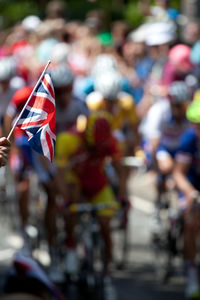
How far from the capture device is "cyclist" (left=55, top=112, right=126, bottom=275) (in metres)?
6.96

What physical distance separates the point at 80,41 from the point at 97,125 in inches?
264

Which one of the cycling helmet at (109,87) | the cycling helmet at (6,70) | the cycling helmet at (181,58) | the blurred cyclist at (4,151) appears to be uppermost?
the blurred cyclist at (4,151)

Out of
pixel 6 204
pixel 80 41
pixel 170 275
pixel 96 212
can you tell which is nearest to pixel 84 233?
pixel 96 212

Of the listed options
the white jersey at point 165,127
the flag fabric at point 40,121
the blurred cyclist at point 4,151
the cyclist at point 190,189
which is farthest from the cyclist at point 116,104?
the blurred cyclist at point 4,151

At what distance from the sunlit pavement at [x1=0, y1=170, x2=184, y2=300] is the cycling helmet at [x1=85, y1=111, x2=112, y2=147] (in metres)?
1.63

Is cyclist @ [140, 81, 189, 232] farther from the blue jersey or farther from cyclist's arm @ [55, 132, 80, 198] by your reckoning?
cyclist's arm @ [55, 132, 80, 198]

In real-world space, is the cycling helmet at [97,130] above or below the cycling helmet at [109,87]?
above

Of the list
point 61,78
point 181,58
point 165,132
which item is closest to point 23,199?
point 165,132

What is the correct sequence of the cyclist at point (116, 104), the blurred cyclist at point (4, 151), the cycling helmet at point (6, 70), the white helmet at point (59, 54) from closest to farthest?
the blurred cyclist at point (4, 151) < the cyclist at point (116, 104) < the cycling helmet at point (6, 70) < the white helmet at point (59, 54)

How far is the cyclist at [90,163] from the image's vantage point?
6.96 metres

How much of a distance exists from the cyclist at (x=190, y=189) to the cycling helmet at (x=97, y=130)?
2.57 ft

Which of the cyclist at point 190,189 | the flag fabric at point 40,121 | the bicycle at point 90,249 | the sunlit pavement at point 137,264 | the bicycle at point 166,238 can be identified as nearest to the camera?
the flag fabric at point 40,121

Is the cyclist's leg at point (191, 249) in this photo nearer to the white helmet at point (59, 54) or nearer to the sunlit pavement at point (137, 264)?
the sunlit pavement at point (137, 264)

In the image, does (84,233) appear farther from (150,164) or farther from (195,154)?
(150,164)
